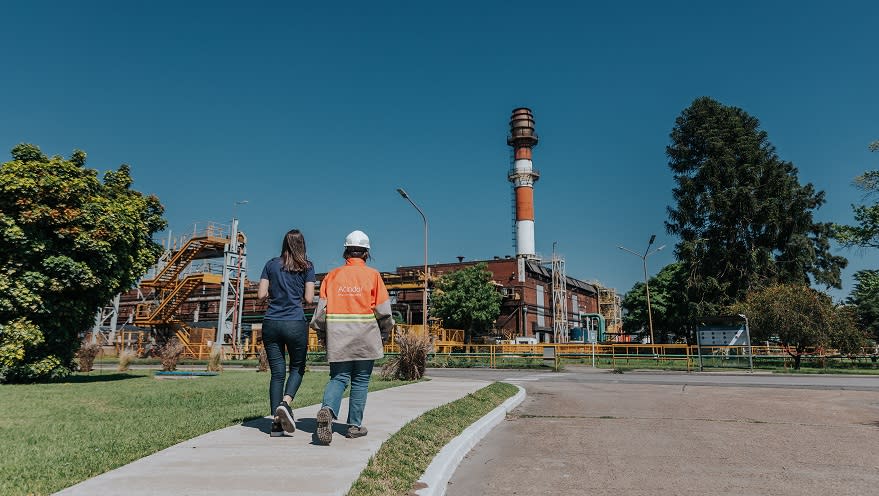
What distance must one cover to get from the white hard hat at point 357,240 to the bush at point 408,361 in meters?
8.90

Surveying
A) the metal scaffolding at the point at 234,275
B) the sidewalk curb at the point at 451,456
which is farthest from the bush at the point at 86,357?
the metal scaffolding at the point at 234,275

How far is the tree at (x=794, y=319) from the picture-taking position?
26.7 m

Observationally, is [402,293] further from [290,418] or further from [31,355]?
[290,418]

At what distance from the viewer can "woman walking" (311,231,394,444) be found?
491cm

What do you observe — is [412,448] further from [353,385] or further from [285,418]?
[285,418]

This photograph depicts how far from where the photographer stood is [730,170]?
38.4 meters

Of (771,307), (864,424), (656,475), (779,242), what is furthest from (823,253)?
(656,475)

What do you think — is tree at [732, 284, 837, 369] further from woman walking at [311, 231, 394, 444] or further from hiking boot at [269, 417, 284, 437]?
hiking boot at [269, 417, 284, 437]

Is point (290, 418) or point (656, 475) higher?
point (290, 418)

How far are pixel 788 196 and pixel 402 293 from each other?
1275 inches

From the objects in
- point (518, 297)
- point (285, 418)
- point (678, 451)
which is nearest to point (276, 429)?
point (285, 418)

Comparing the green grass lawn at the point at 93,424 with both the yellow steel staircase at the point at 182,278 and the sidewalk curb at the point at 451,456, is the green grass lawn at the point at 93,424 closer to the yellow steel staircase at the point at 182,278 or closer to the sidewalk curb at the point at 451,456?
the sidewalk curb at the point at 451,456

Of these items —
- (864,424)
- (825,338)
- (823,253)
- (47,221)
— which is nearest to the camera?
(864,424)

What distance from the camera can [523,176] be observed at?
63.0 meters
